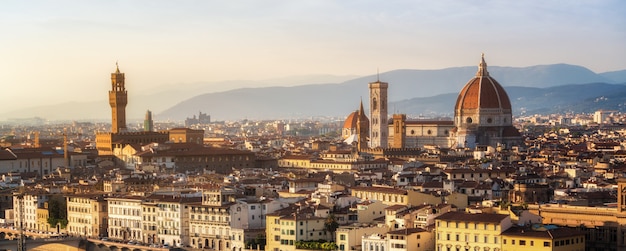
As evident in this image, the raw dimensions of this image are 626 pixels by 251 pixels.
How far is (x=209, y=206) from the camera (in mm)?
59281

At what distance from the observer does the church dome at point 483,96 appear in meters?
123

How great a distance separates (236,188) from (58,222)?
13.0 m

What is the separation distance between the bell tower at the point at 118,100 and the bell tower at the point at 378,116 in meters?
26.0

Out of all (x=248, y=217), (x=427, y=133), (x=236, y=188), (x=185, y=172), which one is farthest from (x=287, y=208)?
(x=427, y=133)

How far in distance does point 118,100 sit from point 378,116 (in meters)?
27.2

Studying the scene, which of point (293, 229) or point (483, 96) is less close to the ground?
point (483, 96)

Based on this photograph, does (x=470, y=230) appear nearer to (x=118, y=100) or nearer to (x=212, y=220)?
(x=212, y=220)

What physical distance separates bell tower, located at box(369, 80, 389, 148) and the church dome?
25.6ft

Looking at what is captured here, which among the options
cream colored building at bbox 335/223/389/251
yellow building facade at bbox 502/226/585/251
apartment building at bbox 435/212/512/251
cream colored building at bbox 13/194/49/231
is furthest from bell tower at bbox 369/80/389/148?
yellow building facade at bbox 502/226/585/251

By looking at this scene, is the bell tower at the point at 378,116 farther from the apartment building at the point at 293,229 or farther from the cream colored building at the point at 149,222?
the apartment building at the point at 293,229

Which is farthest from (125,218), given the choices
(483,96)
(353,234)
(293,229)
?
(483,96)

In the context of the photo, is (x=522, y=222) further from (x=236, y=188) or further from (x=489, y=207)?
(x=236, y=188)

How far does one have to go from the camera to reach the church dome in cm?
12281

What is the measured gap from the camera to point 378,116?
12531 cm
